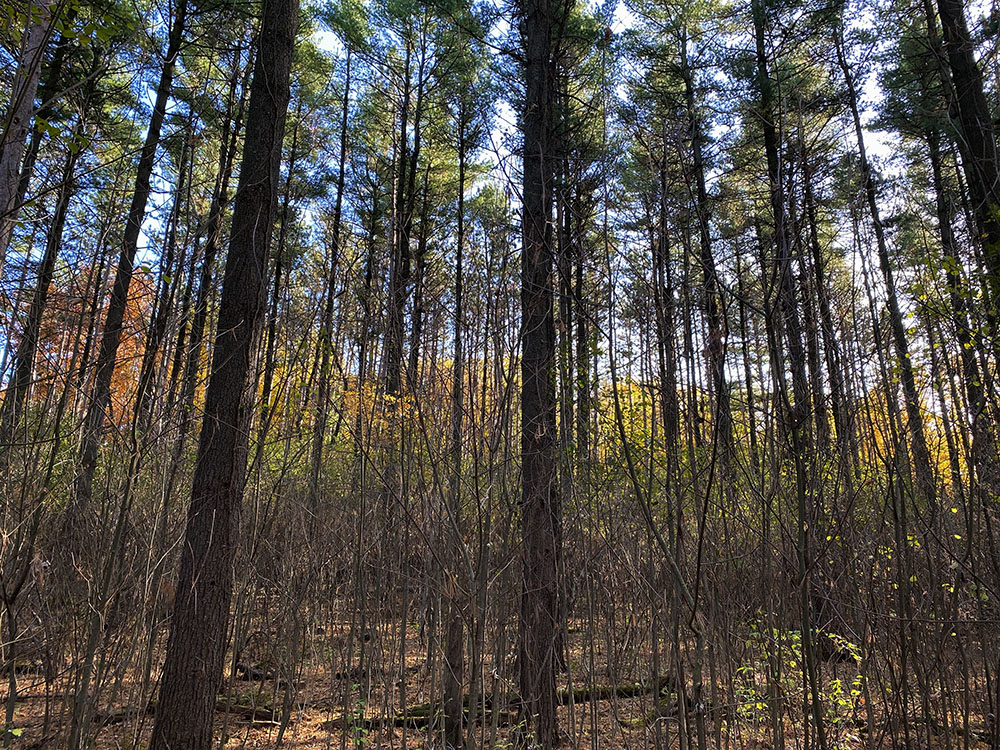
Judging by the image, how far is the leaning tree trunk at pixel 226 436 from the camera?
3.01m

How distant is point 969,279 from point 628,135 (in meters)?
2.51

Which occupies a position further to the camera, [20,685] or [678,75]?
[678,75]

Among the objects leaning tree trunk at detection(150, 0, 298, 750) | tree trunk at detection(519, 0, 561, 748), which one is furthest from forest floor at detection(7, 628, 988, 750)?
leaning tree trunk at detection(150, 0, 298, 750)

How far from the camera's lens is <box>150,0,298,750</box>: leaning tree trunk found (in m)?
3.01

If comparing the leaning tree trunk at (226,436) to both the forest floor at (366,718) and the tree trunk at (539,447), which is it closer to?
the forest floor at (366,718)

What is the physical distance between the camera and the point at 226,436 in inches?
128

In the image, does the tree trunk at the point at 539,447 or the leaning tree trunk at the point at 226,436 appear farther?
the tree trunk at the point at 539,447

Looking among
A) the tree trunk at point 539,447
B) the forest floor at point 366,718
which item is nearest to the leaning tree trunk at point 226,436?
the forest floor at point 366,718

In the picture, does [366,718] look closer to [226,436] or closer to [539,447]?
[539,447]

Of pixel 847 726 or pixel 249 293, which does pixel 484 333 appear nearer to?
pixel 249 293

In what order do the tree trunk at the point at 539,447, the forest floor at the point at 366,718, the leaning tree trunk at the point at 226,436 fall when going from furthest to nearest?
the tree trunk at the point at 539,447 < the forest floor at the point at 366,718 < the leaning tree trunk at the point at 226,436

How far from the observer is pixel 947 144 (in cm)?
1089

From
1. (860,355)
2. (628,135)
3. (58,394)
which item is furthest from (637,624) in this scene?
(58,394)

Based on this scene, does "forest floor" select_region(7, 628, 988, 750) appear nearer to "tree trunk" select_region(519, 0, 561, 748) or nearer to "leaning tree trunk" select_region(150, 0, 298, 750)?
"tree trunk" select_region(519, 0, 561, 748)
